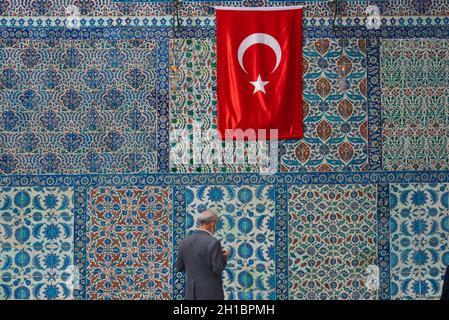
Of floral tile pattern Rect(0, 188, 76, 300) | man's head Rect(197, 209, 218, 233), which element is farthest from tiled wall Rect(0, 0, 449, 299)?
man's head Rect(197, 209, 218, 233)

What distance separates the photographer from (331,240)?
7.73 m

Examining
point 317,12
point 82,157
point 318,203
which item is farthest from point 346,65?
point 82,157

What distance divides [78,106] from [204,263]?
8.34 ft

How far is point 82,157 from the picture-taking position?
7.77 m

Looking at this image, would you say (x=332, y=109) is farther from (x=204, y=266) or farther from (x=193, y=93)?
(x=204, y=266)

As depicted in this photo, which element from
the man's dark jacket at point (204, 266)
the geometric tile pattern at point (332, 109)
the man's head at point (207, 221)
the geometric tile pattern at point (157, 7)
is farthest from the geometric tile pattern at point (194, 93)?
the man's dark jacket at point (204, 266)

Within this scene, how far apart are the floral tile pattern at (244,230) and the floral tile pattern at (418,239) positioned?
3.90ft

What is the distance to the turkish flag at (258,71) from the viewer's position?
779cm

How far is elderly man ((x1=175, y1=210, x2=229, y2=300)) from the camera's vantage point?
6004 millimetres

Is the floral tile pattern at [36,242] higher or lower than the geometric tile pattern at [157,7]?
lower

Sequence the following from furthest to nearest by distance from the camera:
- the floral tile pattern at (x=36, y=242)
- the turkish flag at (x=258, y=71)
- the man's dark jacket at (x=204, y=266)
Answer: the turkish flag at (x=258, y=71) < the floral tile pattern at (x=36, y=242) < the man's dark jacket at (x=204, y=266)

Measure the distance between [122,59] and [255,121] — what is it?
4.70 ft

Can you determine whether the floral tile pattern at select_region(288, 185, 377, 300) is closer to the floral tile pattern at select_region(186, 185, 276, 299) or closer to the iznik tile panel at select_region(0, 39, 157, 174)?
the floral tile pattern at select_region(186, 185, 276, 299)

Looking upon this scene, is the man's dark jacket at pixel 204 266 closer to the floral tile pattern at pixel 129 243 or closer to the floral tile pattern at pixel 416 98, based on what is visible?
the floral tile pattern at pixel 129 243
